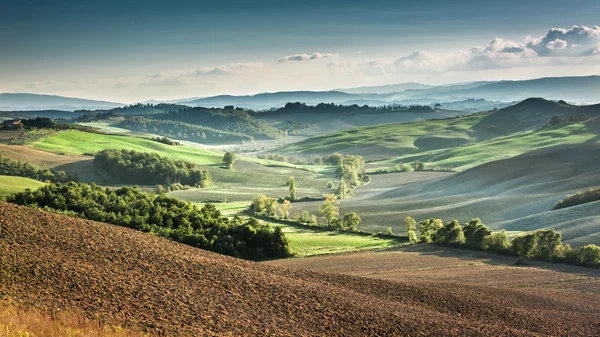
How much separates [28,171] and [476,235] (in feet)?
375

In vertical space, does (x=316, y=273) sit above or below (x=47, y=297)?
below

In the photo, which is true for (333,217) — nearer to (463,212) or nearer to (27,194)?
(463,212)

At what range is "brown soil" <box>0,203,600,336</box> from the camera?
63.0 feet

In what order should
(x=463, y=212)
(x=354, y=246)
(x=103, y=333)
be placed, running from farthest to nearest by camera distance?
(x=463, y=212) → (x=354, y=246) → (x=103, y=333)

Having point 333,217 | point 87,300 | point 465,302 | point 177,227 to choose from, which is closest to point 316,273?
point 465,302

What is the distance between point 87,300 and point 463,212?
9306 centimetres

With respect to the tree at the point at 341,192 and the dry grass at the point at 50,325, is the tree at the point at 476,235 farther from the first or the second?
the tree at the point at 341,192

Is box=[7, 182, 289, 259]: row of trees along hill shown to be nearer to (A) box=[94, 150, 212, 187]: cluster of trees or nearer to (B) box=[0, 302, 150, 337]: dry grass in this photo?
(B) box=[0, 302, 150, 337]: dry grass

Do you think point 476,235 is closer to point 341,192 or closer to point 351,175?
point 341,192

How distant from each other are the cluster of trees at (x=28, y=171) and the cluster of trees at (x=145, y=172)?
19599 millimetres

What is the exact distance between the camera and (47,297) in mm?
18578

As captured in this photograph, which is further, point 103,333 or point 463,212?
point 463,212

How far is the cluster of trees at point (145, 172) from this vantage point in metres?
162

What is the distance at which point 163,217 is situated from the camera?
5256cm
